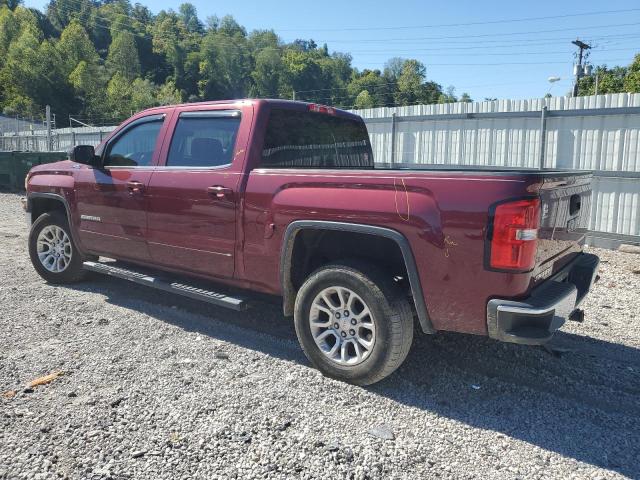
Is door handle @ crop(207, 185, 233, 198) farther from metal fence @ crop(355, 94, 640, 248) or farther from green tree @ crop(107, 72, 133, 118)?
green tree @ crop(107, 72, 133, 118)

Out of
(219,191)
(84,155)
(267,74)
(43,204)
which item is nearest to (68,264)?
(43,204)

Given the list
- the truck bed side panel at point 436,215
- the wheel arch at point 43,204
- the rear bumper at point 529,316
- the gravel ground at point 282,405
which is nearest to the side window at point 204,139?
the truck bed side panel at point 436,215

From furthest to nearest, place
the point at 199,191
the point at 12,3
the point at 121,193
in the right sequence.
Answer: the point at 12,3 < the point at 121,193 < the point at 199,191

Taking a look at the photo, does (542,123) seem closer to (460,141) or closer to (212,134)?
(460,141)

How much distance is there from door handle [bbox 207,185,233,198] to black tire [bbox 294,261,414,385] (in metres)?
0.98

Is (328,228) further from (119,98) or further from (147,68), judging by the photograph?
(147,68)

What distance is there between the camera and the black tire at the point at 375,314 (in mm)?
3414

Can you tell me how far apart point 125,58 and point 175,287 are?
424 feet

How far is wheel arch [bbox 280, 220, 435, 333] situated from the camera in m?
3.28

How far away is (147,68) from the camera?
432 ft

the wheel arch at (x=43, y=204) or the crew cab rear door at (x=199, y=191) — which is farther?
the wheel arch at (x=43, y=204)

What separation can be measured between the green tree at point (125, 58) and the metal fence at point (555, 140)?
121 metres

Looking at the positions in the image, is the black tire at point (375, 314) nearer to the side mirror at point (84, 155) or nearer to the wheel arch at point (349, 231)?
the wheel arch at point (349, 231)

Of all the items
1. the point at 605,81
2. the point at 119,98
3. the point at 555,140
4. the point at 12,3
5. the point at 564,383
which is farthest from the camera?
the point at 12,3
